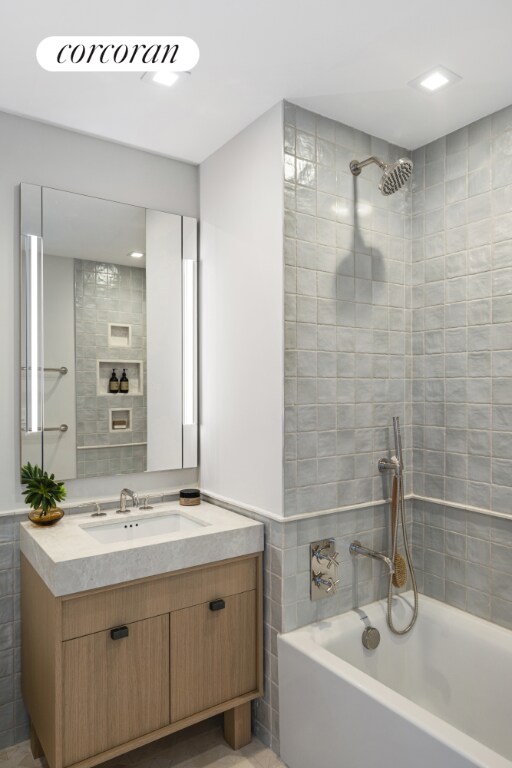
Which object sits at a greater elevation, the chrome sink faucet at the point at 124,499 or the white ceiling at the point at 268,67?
the white ceiling at the point at 268,67

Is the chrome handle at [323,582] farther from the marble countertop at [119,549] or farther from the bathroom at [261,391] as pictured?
the marble countertop at [119,549]

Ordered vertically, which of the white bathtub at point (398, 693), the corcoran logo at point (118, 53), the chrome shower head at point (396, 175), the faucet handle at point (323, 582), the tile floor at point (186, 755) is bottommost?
the tile floor at point (186, 755)

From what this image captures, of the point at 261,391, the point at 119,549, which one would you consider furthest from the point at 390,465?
the point at 119,549

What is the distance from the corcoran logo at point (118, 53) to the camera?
1790mm

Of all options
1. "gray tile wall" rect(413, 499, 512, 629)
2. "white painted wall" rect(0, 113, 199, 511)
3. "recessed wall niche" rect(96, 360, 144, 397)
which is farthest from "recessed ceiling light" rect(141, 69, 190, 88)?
"gray tile wall" rect(413, 499, 512, 629)

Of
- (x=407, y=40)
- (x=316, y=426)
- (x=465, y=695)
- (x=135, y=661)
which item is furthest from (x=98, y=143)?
(x=465, y=695)

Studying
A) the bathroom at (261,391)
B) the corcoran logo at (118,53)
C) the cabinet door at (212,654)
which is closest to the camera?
the corcoran logo at (118,53)

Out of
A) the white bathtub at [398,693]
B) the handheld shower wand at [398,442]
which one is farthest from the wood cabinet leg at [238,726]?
the handheld shower wand at [398,442]

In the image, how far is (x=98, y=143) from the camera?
2498 mm

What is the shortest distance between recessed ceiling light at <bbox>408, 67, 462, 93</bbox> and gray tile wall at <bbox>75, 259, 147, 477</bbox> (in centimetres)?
139

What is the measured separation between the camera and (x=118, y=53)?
1829mm

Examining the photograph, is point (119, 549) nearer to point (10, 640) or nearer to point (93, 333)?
point (10, 640)

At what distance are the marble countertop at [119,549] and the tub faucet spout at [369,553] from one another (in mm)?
414

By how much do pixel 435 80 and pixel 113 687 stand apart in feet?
8.12
